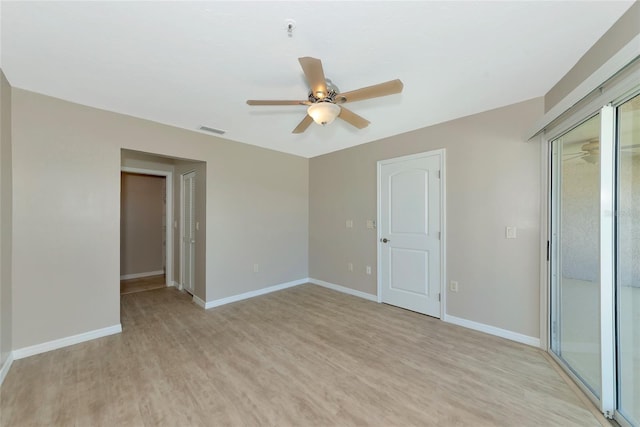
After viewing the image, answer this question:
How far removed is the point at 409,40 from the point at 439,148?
1.78 m

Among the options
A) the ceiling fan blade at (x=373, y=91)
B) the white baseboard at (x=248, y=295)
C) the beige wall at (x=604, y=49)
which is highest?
the beige wall at (x=604, y=49)

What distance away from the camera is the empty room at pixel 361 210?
159 cm

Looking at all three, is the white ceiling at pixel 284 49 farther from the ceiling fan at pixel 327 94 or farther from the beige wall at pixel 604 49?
the ceiling fan at pixel 327 94

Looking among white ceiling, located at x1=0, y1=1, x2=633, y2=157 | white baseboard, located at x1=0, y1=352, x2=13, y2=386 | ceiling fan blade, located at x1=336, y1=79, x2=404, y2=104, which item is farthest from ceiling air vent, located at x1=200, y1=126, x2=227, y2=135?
white baseboard, located at x1=0, y1=352, x2=13, y2=386

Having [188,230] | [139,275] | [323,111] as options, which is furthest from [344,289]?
[139,275]

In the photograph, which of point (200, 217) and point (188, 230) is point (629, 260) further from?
point (188, 230)

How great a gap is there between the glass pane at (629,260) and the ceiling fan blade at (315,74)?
189 centimetres

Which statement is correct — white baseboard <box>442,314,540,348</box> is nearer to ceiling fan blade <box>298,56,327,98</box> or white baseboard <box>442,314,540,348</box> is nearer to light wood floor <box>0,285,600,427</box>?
light wood floor <box>0,285,600,427</box>

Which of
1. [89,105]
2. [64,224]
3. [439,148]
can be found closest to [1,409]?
[64,224]

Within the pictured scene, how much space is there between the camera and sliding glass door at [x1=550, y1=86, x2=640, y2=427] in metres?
1.55

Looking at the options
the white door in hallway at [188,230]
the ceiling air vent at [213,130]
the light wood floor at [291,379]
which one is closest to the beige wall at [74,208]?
the ceiling air vent at [213,130]

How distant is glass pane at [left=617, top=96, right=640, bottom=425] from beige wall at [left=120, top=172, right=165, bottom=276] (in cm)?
628

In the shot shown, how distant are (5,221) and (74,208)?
49cm

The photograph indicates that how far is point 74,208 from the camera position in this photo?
2.58 metres
